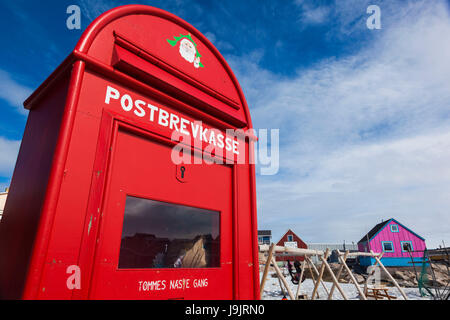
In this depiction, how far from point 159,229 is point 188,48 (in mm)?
1982

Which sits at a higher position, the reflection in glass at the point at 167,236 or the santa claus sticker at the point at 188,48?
the santa claus sticker at the point at 188,48

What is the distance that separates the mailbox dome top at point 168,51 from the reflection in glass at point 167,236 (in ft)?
3.65

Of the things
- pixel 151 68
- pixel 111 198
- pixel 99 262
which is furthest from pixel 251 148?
pixel 99 262

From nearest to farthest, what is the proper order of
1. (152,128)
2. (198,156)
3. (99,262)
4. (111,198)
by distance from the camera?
(99,262) → (111,198) → (152,128) → (198,156)

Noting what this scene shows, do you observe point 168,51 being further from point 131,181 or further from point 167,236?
point 167,236

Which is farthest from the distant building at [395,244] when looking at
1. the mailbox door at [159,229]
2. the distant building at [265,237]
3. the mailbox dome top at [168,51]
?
the mailbox door at [159,229]

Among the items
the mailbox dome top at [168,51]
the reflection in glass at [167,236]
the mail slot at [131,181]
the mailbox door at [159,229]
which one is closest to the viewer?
the mail slot at [131,181]

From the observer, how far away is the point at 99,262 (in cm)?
165

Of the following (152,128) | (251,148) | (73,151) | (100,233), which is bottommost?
(100,233)

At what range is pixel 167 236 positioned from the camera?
2.12 meters

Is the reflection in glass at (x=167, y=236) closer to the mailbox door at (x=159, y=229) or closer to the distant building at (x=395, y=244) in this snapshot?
the mailbox door at (x=159, y=229)

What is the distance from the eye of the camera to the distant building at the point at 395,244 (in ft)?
82.0

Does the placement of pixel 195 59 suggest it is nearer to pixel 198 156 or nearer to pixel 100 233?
pixel 198 156
